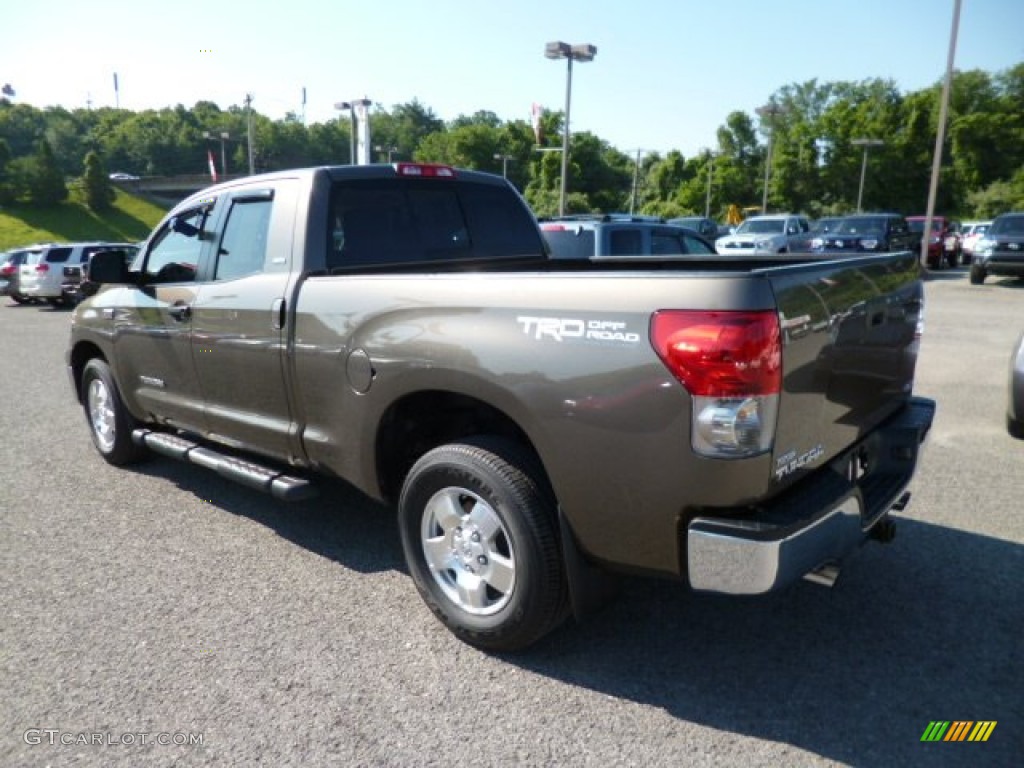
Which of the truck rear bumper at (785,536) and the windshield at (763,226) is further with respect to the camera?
the windshield at (763,226)

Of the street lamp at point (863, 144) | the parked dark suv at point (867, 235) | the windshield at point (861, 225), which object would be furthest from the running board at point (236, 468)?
the street lamp at point (863, 144)

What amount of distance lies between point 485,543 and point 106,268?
10.5ft

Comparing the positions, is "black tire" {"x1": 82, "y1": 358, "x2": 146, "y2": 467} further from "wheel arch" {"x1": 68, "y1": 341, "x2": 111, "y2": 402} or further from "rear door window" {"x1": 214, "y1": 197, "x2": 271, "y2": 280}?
"rear door window" {"x1": 214, "y1": 197, "x2": 271, "y2": 280}

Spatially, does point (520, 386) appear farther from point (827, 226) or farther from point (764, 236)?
point (827, 226)

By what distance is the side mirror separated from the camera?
4.67 meters

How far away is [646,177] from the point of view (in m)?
92.1

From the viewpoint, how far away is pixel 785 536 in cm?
236

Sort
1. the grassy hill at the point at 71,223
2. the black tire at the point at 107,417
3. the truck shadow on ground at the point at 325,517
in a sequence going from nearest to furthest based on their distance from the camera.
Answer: the truck shadow on ground at the point at 325,517 < the black tire at the point at 107,417 < the grassy hill at the point at 71,223

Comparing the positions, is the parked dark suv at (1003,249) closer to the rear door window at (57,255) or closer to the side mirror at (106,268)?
the side mirror at (106,268)

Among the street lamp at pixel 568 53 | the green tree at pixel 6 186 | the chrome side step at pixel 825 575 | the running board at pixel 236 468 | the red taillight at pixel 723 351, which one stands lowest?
the running board at pixel 236 468

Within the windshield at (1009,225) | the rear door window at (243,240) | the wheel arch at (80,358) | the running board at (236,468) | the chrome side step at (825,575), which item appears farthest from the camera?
the windshield at (1009,225)

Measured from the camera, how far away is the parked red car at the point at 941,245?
2701 cm

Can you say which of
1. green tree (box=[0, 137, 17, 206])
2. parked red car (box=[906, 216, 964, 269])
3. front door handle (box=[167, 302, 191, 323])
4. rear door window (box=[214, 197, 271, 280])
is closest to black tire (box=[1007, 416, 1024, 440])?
rear door window (box=[214, 197, 271, 280])
